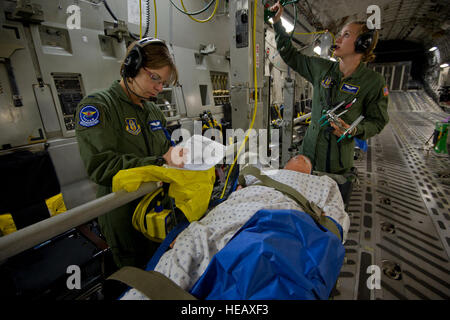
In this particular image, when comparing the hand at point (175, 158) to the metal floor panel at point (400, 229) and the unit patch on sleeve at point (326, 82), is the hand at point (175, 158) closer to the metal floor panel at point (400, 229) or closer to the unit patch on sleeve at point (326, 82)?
the metal floor panel at point (400, 229)

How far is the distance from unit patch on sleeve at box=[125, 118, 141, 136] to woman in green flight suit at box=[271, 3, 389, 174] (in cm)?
185

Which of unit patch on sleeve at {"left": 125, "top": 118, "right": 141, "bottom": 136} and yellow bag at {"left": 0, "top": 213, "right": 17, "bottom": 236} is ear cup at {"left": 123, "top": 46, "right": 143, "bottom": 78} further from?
yellow bag at {"left": 0, "top": 213, "right": 17, "bottom": 236}

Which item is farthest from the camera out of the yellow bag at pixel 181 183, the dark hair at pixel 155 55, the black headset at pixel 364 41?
the black headset at pixel 364 41

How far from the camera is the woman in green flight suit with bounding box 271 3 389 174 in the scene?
6.79ft

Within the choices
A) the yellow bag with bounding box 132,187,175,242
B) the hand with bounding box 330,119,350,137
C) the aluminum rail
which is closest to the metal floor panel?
the hand with bounding box 330,119,350,137

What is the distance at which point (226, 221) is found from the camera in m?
1.21

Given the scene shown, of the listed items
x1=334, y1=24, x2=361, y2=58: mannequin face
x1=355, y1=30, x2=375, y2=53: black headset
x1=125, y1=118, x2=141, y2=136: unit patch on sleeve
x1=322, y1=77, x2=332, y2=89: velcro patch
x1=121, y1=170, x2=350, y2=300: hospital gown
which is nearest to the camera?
x1=121, y1=170, x2=350, y2=300: hospital gown

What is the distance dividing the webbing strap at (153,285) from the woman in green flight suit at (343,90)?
78.8 inches

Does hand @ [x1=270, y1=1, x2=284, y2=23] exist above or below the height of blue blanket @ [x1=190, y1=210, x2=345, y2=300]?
above

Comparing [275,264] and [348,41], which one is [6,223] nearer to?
[275,264]

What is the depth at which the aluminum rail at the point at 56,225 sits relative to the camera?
2.29ft

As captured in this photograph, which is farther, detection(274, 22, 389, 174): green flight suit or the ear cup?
detection(274, 22, 389, 174): green flight suit

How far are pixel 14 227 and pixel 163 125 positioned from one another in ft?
5.47

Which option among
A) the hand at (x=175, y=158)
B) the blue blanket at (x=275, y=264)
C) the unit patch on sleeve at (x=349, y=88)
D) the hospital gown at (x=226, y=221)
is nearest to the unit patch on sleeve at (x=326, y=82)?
the unit patch on sleeve at (x=349, y=88)
